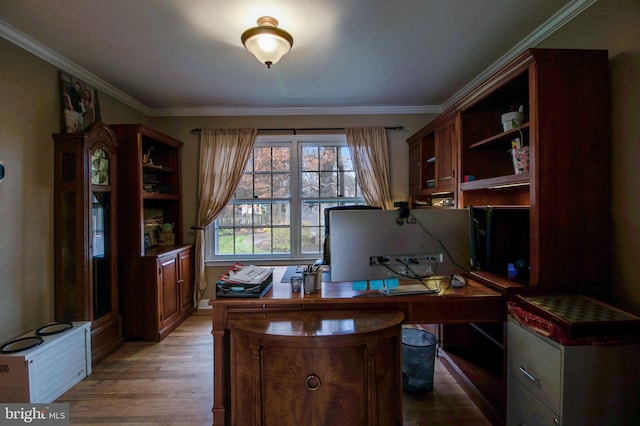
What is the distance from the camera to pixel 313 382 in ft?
4.50

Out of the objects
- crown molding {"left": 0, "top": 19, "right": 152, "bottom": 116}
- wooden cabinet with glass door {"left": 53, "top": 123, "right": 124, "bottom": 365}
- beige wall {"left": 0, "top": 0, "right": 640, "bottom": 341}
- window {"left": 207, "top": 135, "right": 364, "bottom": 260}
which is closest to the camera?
beige wall {"left": 0, "top": 0, "right": 640, "bottom": 341}

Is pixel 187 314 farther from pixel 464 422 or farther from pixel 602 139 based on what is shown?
pixel 602 139

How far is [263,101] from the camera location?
334cm

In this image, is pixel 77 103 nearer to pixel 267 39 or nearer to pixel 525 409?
pixel 267 39

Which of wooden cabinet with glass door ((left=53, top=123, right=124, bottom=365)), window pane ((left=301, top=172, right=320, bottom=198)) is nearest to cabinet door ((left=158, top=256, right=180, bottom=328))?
wooden cabinet with glass door ((left=53, top=123, right=124, bottom=365))

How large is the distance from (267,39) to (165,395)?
2.61 metres

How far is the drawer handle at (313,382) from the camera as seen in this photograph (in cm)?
137

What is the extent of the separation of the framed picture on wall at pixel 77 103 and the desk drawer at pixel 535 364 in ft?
12.0

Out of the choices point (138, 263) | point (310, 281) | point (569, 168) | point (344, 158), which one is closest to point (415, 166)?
point (344, 158)

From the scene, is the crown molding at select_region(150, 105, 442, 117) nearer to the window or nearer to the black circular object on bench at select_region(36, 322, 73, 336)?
the window

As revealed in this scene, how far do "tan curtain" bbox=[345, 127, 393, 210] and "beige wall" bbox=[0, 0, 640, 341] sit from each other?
1.84m

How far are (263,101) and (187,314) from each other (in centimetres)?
274

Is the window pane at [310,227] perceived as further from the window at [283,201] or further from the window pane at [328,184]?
the window pane at [328,184]

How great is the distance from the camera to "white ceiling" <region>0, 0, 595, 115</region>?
1.77 metres
